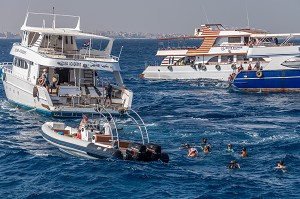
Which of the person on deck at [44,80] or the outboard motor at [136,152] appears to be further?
the person on deck at [44,80]

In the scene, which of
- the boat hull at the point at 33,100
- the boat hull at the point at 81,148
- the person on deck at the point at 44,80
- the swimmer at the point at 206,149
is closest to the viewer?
the boat hull at the point at 81,148

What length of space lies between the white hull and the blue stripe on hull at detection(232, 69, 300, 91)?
17.1 ft

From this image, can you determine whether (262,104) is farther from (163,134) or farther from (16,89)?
(16,89)

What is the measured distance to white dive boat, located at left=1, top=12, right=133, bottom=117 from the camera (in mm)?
42225

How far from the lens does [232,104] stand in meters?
52.9

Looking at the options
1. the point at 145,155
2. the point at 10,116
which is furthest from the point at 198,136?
the point at 10,116

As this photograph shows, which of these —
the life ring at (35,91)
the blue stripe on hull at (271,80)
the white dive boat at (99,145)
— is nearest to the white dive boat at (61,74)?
the life ring at (35,91)

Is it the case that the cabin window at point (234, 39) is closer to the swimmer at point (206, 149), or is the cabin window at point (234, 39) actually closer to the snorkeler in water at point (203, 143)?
the snorkeler in water at point (203, 143)

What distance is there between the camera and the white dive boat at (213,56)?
2680 inches

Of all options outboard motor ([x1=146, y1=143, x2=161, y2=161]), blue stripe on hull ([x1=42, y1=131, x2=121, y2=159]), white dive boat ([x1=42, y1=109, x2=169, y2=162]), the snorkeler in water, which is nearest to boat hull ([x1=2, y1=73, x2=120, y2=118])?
white dive boat ([x1=42, y1=109, x2=169, y2=162])

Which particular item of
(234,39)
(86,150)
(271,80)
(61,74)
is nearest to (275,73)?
(271,80)

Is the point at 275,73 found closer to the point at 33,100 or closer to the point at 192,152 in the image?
the point at 33,100

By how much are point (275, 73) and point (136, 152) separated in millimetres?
32984

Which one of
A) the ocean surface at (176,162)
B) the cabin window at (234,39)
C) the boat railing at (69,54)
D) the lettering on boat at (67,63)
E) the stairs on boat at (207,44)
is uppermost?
the cabin window at (234,39)
